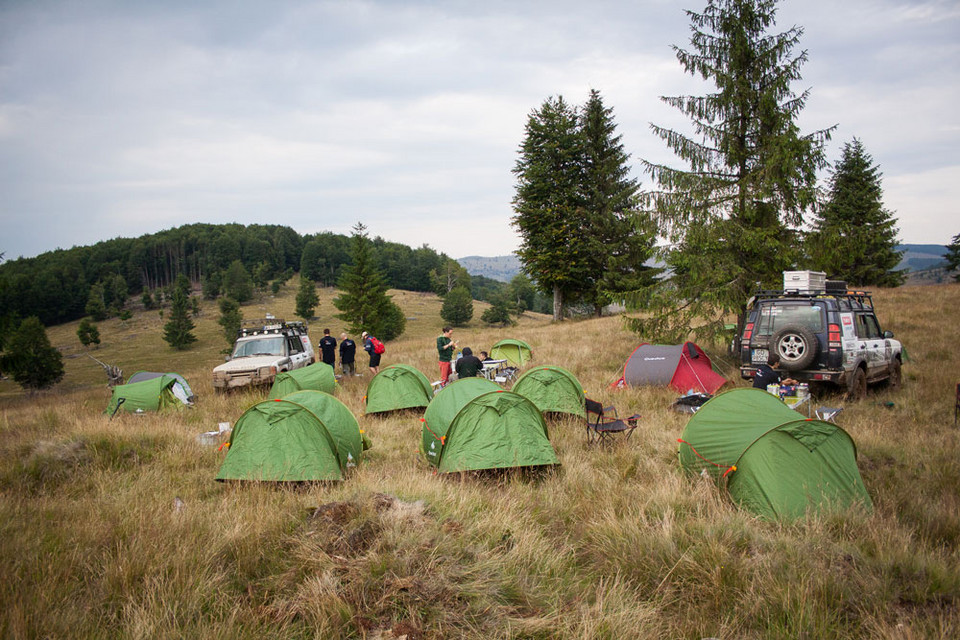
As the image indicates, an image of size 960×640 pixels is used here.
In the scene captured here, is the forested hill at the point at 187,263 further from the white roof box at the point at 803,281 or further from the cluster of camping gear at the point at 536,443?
the cluster of camping gear at the point at 536,443

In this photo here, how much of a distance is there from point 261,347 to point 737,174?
15.7m

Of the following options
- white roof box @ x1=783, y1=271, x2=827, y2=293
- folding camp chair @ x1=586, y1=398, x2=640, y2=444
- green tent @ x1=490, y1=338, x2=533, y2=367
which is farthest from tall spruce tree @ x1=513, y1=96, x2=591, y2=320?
folding camp chair @ x1=586, y1=398, x2=640, y2=444

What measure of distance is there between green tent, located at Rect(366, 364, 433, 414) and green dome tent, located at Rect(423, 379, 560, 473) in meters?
4.01

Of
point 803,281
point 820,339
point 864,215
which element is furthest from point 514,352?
point 864,215

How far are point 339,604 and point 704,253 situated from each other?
13633mm

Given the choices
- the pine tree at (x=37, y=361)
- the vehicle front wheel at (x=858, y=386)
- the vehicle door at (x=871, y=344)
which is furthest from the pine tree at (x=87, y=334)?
the vehicle door at (x=871, y=344)

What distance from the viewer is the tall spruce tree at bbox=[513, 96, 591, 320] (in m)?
29.9

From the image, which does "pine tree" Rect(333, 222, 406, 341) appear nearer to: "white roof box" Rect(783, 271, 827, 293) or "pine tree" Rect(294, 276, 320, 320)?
"pine tree" Rect(294, 276, 320, 320)

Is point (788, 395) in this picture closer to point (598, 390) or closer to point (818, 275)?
point (818, 275)

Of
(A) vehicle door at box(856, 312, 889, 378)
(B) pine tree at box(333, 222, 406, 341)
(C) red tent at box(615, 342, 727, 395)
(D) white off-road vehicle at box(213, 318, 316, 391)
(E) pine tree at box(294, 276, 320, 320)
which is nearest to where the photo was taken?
(A) vehicle door at box(856, 312, 889, 378)

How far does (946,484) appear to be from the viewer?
586 cm

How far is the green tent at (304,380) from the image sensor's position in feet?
41.2

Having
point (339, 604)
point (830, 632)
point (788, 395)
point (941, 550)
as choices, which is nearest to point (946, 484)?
point (941, 550)

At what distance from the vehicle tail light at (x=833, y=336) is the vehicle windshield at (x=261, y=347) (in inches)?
582
